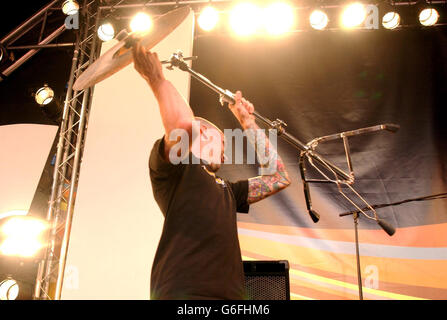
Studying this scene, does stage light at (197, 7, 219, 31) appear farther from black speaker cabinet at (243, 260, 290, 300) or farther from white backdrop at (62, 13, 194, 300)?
black speaker cabinet at (243, 260, 290, 300)

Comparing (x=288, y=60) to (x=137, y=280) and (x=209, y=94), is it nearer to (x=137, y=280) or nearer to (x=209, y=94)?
(x=209, y=94)

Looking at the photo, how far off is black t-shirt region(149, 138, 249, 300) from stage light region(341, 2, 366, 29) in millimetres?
2934

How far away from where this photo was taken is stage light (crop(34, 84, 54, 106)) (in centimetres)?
358

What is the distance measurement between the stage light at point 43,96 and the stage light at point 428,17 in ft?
12.0

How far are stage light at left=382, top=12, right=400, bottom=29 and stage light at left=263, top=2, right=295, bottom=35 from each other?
0.90 meters

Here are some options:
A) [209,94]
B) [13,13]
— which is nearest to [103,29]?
[209,94]

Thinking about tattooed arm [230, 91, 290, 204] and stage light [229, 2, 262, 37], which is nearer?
tattooed arm [230, 91, 290, 204]

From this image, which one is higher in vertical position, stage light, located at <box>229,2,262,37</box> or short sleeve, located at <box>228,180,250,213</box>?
stage light, located at <box>229,2,262,37</box>

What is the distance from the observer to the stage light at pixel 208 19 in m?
3.72

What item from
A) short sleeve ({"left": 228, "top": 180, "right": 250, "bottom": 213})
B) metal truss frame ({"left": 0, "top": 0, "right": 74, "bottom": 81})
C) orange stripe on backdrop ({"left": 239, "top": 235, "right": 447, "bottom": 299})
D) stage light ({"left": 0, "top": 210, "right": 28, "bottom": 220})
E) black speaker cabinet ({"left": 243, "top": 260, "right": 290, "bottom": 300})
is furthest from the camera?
metal truss frame ({"left": 0, "top": 0, "right": 74, "bottom": 81})

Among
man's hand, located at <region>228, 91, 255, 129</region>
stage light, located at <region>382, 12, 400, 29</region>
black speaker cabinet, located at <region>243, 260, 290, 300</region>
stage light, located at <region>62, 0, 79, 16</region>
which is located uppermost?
stage light, located at <region>62, 0, 79, 16</region>

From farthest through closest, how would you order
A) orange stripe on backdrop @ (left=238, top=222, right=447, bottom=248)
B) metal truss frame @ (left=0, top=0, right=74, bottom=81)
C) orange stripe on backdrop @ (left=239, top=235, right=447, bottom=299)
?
1. metal truss frame @ (left=0, top=0, right=74, bottom=81)
2. orange stripe on backdrop @ (left=238, top=222, right=447, bottom=248)
3. orange stripe on backdrop @ (left=239, top=235, right=447, bottom=299)

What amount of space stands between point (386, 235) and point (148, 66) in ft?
8.72

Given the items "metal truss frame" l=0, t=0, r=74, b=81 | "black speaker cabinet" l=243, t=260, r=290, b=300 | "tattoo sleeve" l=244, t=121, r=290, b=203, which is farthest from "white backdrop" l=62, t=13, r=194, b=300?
"metal truss frame" l=0, t=0, r=74, b=81
